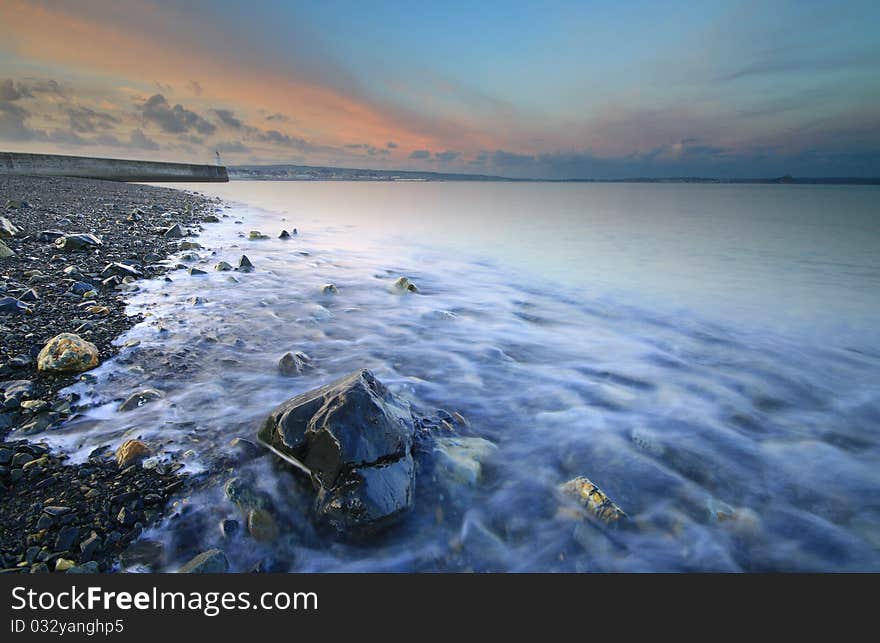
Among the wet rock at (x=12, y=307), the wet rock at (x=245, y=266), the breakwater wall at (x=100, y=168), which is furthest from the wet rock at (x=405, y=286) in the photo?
the breakwater wall at (x=100, y=168)

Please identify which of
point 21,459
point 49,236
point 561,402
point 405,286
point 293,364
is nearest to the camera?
point 21,459

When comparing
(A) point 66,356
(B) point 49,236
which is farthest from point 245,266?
(A) point 66,356

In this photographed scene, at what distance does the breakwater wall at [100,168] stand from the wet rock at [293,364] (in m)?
33.9

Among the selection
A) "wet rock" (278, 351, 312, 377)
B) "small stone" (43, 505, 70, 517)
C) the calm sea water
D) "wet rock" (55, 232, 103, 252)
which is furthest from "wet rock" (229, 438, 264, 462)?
"wet rock" (55, 232, 103, 252)

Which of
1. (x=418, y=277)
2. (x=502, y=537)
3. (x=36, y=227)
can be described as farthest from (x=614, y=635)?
(x=36, y=227)

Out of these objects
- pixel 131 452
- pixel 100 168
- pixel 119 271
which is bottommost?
pixel 100 168

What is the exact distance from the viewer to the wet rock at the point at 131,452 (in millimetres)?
2201

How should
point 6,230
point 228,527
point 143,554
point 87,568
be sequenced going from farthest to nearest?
1. point 6,230
2. point 228,527
3. point 143,554
4. point 87,568

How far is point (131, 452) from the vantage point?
7.37 ft

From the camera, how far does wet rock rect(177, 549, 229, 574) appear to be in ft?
5.39

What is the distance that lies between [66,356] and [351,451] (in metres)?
2.53

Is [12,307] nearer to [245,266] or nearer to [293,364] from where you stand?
[293,364]

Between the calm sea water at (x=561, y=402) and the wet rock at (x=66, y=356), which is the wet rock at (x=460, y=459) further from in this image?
the wet rock at (x=66, y=356)

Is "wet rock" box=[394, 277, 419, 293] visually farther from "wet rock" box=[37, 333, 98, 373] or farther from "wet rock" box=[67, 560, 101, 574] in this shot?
"wet rock" box=[67, 560, 101, 574]
